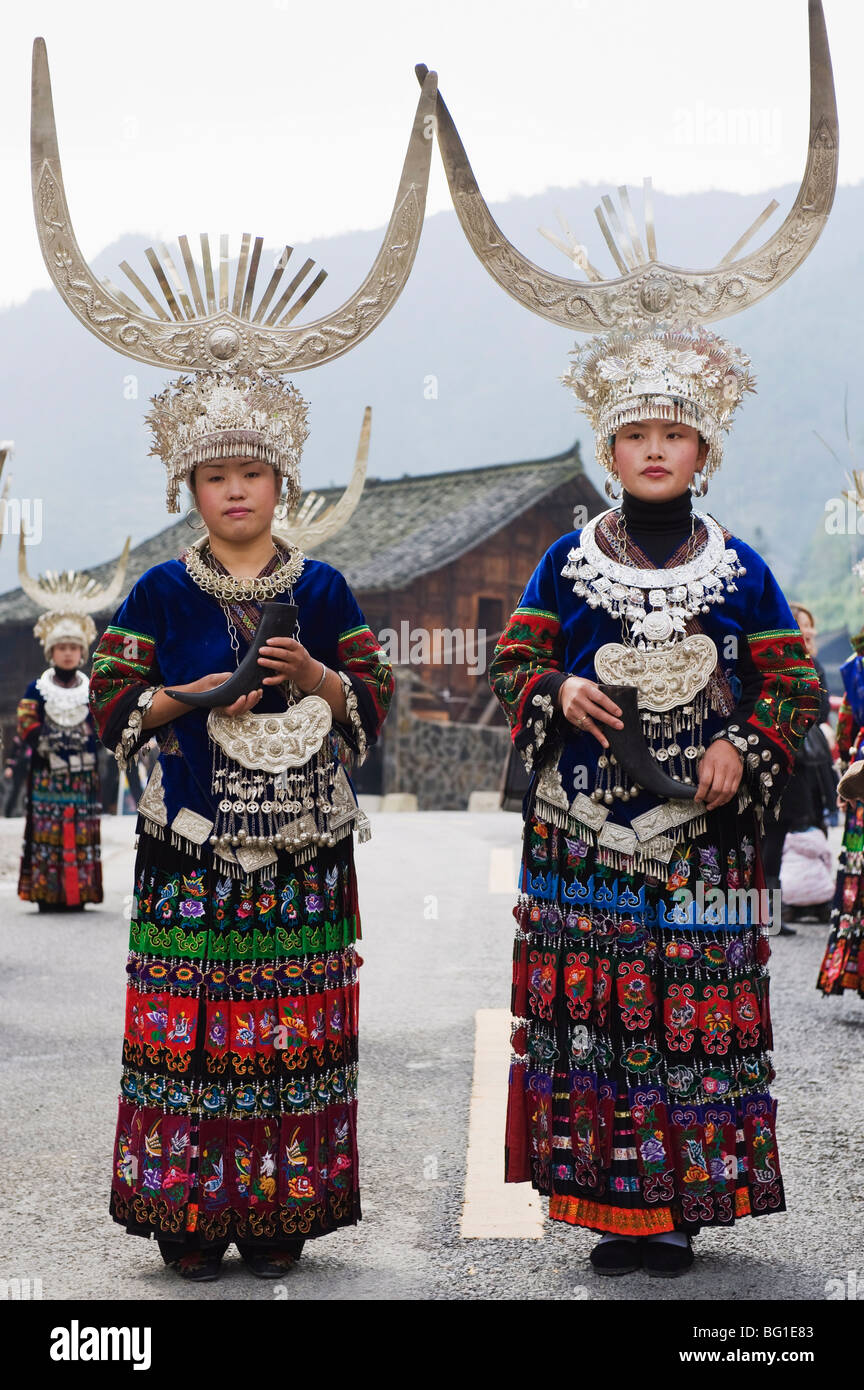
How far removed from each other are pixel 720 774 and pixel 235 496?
143 centimetres

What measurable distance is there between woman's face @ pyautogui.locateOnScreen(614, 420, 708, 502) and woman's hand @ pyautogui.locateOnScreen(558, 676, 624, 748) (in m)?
0.57

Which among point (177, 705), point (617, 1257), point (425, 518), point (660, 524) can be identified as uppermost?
point (425, 518)

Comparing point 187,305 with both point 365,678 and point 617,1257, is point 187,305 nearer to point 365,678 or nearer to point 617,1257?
point 365,678

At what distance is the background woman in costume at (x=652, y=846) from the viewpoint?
3.59m

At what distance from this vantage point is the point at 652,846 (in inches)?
142

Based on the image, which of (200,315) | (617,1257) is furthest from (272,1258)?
(200,315)

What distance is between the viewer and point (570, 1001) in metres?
3.67

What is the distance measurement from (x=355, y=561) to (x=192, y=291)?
26073 millimetres

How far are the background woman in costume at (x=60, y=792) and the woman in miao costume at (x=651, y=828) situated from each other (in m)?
7.64

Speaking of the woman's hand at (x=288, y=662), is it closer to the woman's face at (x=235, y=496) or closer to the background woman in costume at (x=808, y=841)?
the woman's face at (x=235, y=496)

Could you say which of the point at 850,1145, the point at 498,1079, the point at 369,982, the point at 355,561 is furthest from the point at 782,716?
the point at 355,561

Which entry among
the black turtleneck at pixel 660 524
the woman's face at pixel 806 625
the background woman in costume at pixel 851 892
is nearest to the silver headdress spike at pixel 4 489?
the woman's face at pixel 806 625

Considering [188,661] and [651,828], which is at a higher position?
[188,661]

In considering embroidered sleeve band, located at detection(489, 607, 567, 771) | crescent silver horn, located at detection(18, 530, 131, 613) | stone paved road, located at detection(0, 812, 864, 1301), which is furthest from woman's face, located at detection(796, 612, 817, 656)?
crescent silver horn, located at detection(18, 530, 131, 613)
